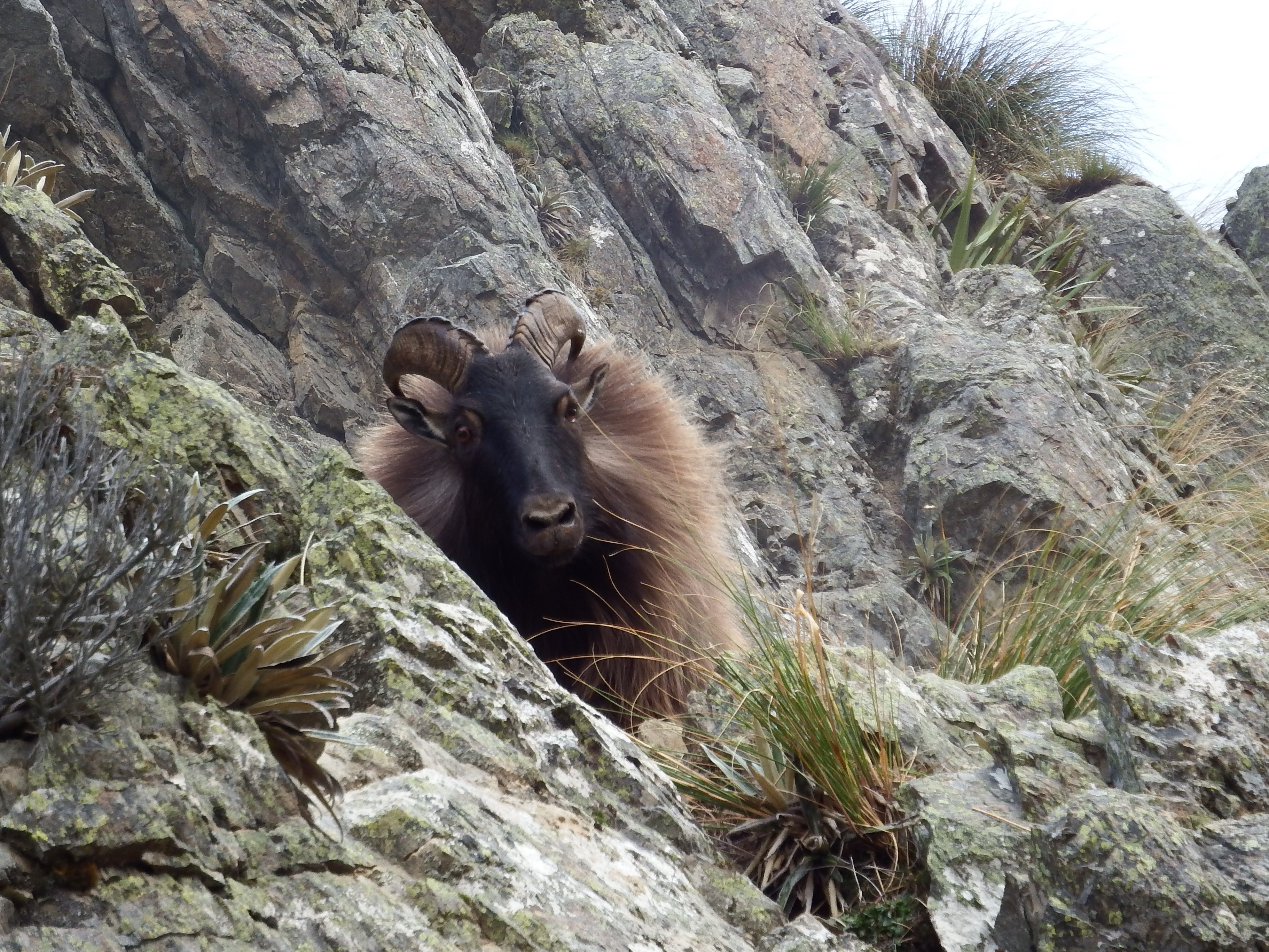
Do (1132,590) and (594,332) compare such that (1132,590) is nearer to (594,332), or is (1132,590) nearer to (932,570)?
(932,570)

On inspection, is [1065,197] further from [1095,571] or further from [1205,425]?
[1095,571]

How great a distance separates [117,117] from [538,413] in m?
5.30

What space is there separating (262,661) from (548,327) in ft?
13.8

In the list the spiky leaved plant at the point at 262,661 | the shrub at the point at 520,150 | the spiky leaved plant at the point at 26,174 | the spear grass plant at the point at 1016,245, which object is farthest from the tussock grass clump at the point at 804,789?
the spear grass plant at the point at 1016,245

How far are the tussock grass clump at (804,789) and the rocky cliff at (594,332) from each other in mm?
222

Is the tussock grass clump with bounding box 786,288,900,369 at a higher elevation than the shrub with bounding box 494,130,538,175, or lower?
higher

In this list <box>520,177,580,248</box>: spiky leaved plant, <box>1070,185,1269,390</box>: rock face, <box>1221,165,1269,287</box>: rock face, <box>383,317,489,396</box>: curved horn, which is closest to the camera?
<box>383,317,489,396</box>: curved horn

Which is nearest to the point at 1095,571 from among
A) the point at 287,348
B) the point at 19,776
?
the point at 19,776

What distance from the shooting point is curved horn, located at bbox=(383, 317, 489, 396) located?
618cm

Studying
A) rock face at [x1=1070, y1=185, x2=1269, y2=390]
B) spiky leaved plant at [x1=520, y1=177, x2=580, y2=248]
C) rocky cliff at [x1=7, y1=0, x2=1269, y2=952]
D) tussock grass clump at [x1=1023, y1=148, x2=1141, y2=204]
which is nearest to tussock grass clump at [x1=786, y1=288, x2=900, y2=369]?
rocky cliff at [x1=7, y1=0, x2=1269, y2=952]

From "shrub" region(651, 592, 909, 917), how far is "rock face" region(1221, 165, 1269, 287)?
44.4 ft

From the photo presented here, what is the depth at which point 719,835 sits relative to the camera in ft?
12.6

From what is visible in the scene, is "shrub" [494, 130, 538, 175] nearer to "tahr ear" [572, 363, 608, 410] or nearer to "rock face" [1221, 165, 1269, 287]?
"tahr ear" [572, 363, 608, 410]

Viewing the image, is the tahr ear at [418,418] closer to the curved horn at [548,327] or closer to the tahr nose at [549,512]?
the curved horn at [548,327]
